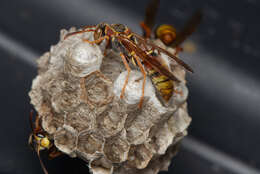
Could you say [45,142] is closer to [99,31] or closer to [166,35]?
[99,31]

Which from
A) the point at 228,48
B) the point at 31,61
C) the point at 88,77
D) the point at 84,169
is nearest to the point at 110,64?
the point at 88,77

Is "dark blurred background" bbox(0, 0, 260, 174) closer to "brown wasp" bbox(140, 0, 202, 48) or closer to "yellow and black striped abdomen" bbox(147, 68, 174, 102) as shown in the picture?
"brown wasp" bbox(140, 0, 202, 48)

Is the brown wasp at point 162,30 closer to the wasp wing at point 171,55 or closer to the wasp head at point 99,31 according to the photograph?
the wasp wing at point 171,55

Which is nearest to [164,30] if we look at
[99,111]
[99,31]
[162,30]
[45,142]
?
[162,30]

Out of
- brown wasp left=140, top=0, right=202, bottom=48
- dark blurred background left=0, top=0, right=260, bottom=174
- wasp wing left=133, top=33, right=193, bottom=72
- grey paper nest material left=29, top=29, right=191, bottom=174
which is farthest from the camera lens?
dark blurred background left=0, top=0, right=260, bottom=174

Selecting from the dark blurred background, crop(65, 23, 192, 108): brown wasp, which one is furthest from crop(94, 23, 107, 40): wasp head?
the dark blurred background

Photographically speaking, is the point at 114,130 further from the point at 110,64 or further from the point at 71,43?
the point at 71,43

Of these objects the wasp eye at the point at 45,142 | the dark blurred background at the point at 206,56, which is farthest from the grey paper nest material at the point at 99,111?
the dark blurred background at the point at 206,56

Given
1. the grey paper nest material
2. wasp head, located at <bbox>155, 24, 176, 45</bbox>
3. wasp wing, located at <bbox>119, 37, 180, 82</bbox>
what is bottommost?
the grey paper nest material
